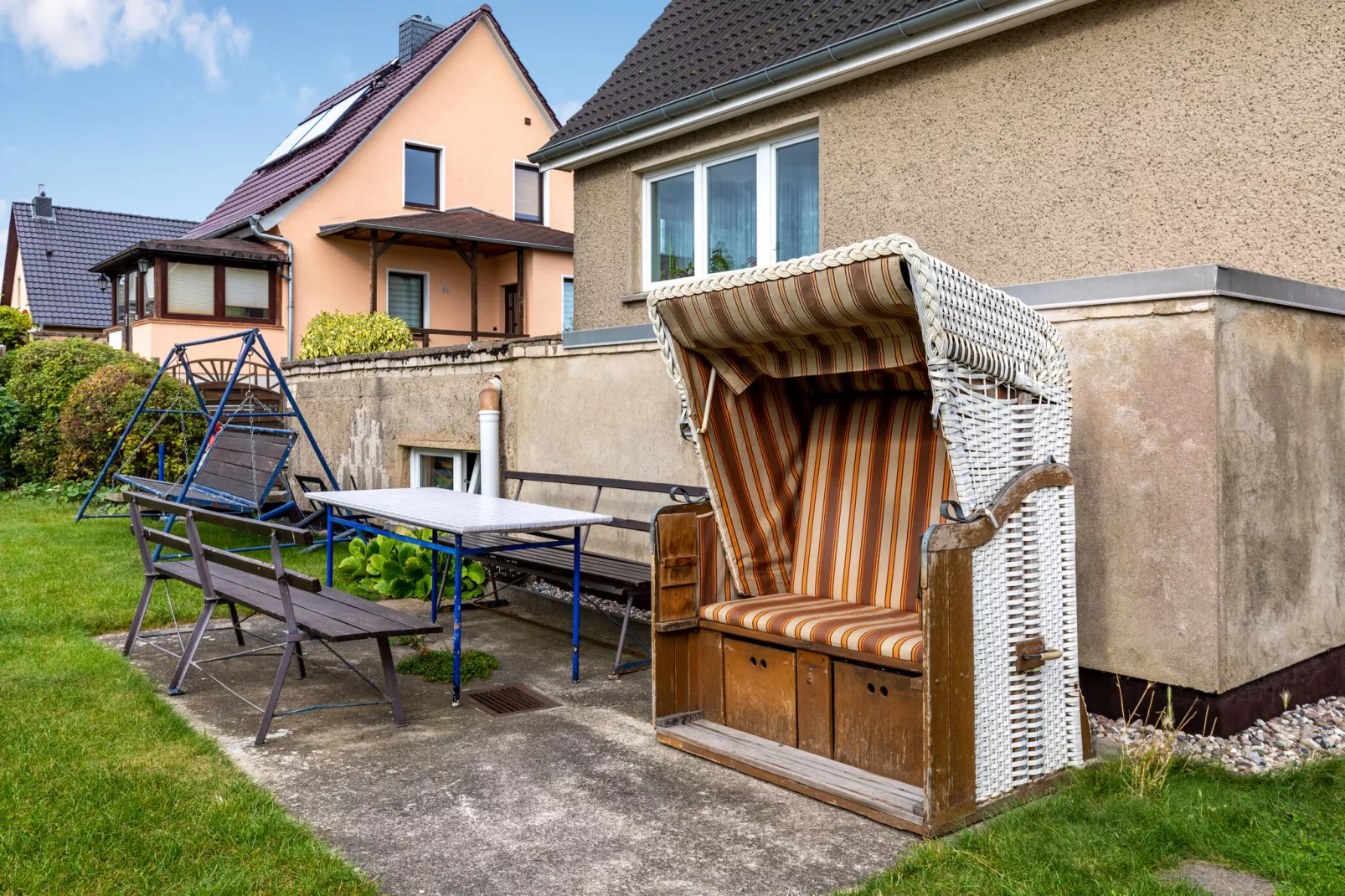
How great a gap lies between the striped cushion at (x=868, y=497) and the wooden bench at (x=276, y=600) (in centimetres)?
189

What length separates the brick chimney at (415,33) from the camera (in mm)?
25859

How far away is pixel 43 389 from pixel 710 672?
45.0 ft

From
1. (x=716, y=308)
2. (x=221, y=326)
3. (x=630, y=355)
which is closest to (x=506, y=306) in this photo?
(x=221, y=326)

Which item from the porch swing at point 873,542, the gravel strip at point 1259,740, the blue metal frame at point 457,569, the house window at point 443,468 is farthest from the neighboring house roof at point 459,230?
the gravel strip at point 1259,740

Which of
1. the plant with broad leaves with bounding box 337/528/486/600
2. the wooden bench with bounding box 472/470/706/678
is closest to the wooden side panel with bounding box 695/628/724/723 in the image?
the wooden bench with bounding box 472/470/706/678

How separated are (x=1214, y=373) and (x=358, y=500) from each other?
16.1 feet

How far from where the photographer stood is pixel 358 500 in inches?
263

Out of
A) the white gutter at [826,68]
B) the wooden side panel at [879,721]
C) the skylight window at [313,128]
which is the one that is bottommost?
the wooden side panel at [879,721]

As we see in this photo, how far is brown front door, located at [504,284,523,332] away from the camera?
2333 cm

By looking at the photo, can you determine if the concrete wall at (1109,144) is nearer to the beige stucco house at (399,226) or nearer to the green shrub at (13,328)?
the beige stucco house at (399,226)

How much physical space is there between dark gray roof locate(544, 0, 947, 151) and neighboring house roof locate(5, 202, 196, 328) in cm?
2539

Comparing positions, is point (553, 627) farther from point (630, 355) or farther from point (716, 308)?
point (716, 308)

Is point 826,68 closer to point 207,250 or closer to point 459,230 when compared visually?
point 459,230

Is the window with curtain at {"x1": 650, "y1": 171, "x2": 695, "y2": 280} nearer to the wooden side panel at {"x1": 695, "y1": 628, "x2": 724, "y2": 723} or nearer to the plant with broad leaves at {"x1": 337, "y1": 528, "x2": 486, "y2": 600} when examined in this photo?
the plant with broad leaves at {"x1": 337, "y1": 528, "x2": 486, "y2": 600}
